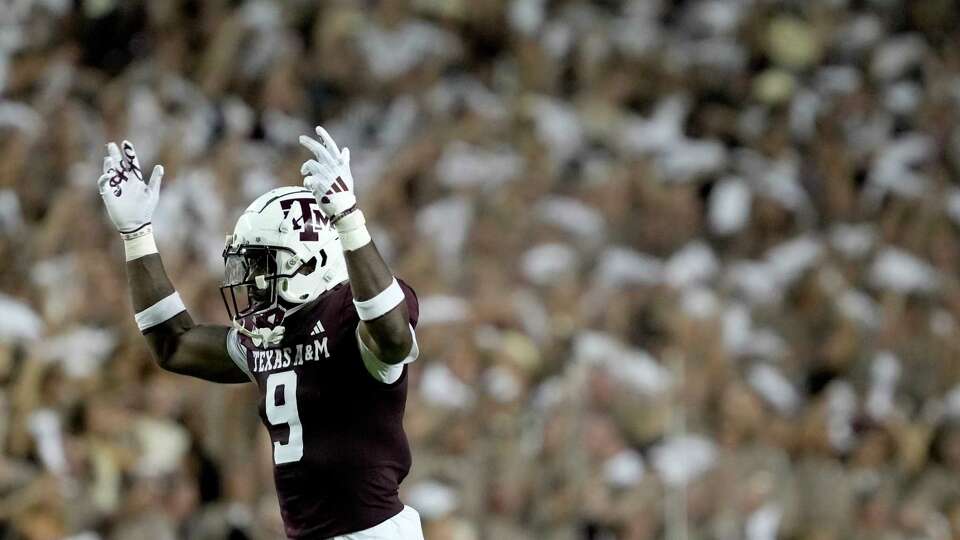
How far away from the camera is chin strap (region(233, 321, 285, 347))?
5602mm

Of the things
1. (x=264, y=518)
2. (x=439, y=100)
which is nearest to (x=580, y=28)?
(x=439, y=100)

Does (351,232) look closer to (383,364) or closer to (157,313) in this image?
(383,364)

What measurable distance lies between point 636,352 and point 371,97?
2.99 metres

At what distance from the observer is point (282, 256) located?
18.5ft

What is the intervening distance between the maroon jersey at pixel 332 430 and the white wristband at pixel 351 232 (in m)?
0.39

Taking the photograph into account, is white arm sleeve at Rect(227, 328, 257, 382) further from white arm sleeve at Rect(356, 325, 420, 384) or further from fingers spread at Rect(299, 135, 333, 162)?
fingers spread at Rect(299, 135, 333, 162)

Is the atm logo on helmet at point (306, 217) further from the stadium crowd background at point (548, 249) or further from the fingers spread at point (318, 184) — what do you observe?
the stadium crowd background at point (548, 249)

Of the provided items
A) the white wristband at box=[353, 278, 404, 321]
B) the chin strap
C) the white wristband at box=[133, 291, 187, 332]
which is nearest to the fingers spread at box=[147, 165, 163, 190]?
the white wristband at box=[133, 291, 187, 332]

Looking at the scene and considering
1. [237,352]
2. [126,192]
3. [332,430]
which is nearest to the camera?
[332,430]

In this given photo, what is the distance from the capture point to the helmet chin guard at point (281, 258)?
5.63m

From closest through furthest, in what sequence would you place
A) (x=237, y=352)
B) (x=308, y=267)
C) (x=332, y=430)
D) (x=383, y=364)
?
(x=383, y=364), (x=332, y=430), (x=308, y=267), (x=237, y=352)

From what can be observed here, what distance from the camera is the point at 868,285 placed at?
12953 mm

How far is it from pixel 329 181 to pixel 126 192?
1.17 meters

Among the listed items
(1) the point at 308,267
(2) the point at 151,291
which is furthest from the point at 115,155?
(1) the point at 308,267
